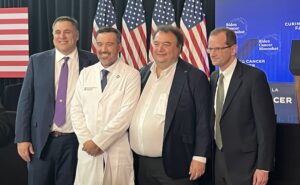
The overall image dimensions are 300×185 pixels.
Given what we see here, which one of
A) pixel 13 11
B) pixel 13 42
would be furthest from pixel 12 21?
pixel 13 42

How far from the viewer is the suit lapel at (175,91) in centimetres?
257

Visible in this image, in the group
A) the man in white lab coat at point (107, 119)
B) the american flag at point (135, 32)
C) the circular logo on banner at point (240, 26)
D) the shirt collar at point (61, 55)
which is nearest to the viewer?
the man in white lab coat at point (107, 119)

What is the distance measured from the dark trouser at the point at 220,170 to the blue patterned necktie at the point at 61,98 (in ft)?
3.75

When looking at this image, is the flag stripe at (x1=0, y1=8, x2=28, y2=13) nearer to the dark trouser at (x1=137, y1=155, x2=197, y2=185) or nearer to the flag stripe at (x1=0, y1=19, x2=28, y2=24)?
the flag stripe at (x1=0, y1=19, x2=28, y2=24)

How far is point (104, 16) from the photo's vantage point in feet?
19.2

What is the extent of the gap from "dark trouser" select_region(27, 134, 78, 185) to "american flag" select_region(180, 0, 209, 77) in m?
2.89

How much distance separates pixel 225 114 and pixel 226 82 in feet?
0.72

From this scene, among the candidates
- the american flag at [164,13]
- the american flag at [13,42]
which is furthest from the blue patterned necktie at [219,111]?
the american flag at [13,42]

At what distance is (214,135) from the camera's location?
2.64 metres

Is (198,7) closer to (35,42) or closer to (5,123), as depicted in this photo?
(35,42)

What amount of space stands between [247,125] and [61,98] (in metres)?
1.36

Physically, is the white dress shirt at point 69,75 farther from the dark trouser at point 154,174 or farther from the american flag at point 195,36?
the american flag at point 195,36

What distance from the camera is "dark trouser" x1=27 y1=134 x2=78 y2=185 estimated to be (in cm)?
297

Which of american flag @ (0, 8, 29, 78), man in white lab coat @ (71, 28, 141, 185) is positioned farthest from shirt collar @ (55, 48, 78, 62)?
american flag @ (0, 8, 29, 78)
